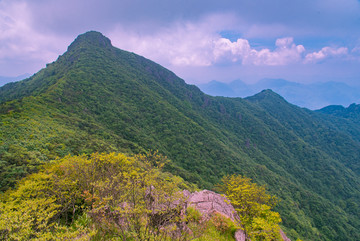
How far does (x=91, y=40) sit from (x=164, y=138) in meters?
116

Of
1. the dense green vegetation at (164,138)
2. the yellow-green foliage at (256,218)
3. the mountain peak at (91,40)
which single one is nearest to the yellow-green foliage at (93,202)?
the yellow-green foliage at (256,218)

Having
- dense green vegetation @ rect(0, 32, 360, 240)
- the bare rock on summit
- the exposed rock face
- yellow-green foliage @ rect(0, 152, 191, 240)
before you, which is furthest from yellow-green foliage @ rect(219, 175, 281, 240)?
dense green vegetation @ rect(0, 32, 360, 240)

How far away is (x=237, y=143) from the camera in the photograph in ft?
443

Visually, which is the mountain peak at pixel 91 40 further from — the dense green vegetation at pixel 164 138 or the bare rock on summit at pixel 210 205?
the bare rock on summit at pixel 210 205

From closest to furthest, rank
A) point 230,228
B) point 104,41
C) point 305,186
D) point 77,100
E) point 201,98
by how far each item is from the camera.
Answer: point 230,228
point 77,100
point 305,186
point 104,41
point 201,98

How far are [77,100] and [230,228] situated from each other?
78209mm

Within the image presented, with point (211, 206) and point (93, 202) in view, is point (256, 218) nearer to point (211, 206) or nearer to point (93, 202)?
point (211, 206)

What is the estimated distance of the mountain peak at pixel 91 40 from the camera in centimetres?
14212

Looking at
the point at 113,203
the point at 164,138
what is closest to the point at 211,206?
the point at 113,203

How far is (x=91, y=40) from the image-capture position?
146000 millimetres

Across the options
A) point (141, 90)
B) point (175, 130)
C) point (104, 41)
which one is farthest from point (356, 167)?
point (104, 41)

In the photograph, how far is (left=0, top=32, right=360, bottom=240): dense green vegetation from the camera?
38175 mm

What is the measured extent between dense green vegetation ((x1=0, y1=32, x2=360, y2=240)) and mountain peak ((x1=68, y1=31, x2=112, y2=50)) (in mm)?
854

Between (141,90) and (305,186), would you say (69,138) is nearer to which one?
(141,90)
